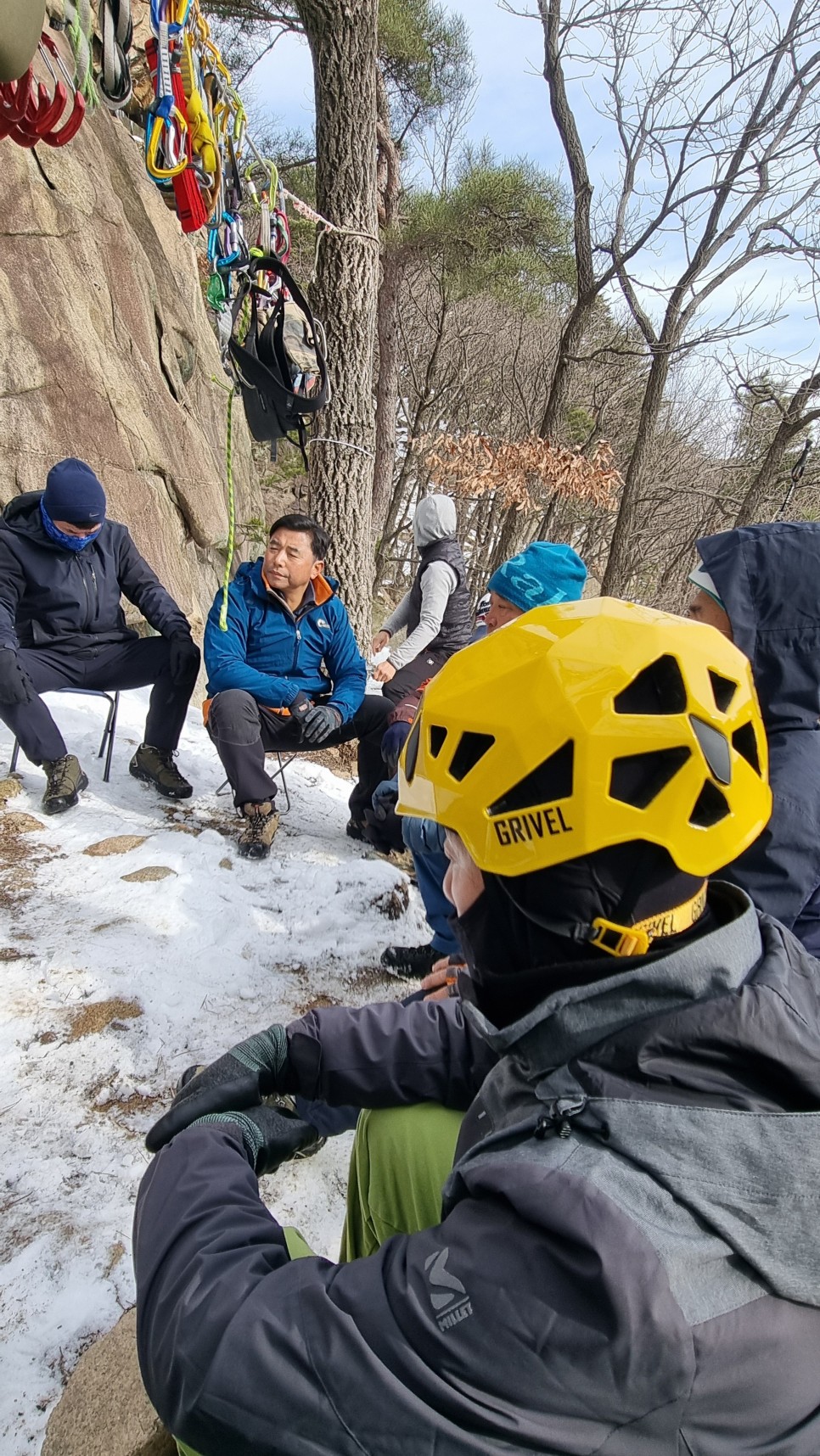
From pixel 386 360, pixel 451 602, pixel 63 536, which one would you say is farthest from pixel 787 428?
pixel 63 536

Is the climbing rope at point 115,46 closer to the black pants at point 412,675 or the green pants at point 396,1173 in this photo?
the black pants at point 412,675

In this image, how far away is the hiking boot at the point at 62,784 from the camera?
11.7ft

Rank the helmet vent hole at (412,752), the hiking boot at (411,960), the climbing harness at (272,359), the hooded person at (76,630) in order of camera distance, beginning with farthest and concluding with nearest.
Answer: the hooded person at (76,630)
the climbing harness at (272,359)
the hiking boot at (411,960)
the helmet vent hole at (412,752)

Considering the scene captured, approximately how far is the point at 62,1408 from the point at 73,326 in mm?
6339

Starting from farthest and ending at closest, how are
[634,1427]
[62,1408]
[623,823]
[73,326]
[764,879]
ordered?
[73,326], [764,879], [62,1408], [623,823], [634,1427]

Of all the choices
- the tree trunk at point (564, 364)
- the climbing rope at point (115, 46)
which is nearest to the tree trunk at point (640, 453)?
the tree trunk at point (564, 364)

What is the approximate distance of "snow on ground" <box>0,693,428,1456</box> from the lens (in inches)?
64.4

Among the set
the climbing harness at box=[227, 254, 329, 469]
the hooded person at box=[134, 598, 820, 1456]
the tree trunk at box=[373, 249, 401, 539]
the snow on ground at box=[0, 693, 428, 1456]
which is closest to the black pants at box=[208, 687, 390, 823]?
the snow on ground at box=[0, 693, 428, 1456]

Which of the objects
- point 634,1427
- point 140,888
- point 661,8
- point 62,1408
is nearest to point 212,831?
point 140,888

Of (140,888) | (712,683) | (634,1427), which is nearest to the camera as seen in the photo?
(634,1427)

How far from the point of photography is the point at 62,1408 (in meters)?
1.38

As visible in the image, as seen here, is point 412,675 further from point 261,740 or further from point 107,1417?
point 107,1417

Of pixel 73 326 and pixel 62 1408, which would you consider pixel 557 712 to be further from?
pixel 73 326

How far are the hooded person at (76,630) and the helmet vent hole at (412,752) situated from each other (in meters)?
2.87
